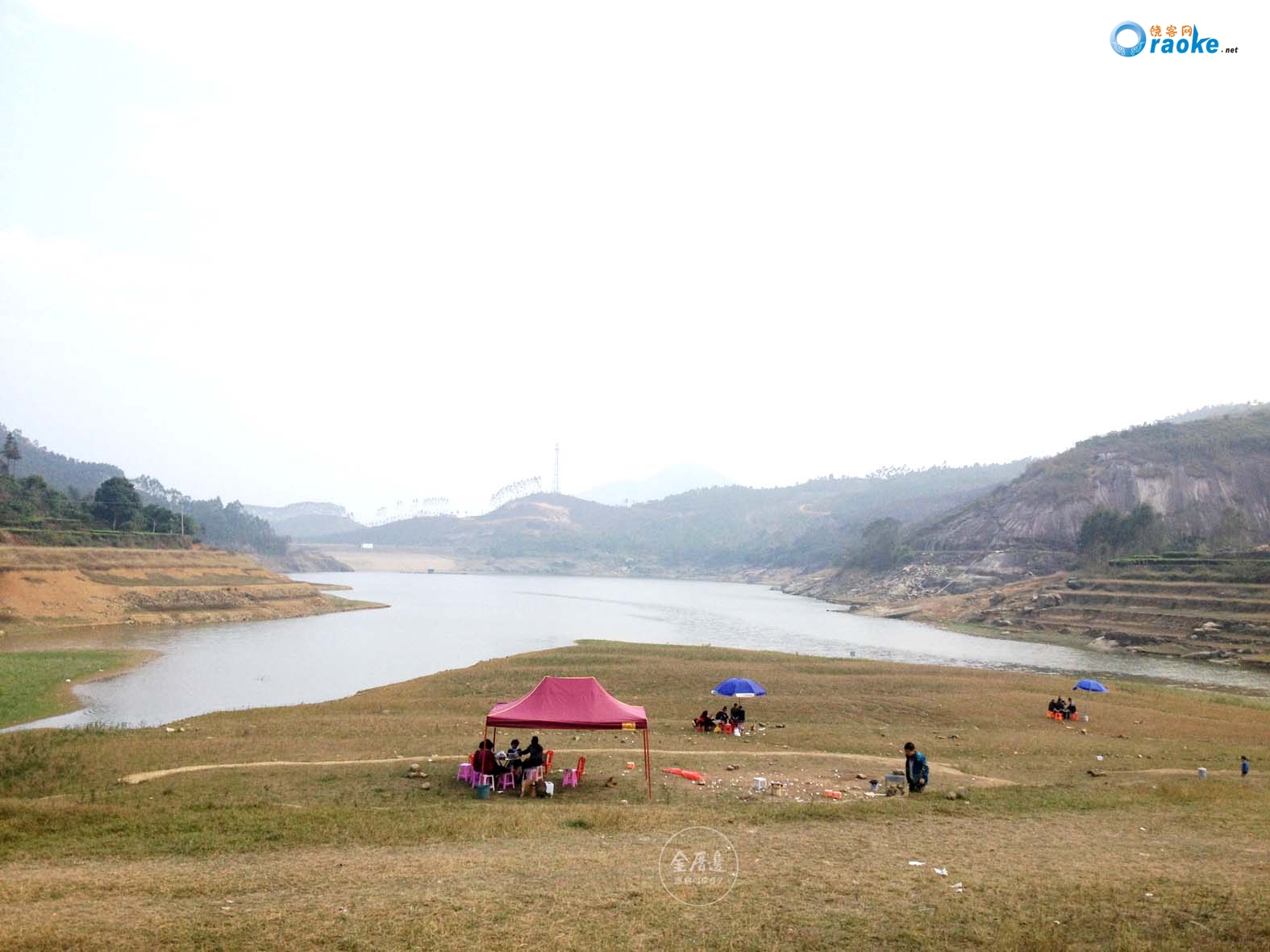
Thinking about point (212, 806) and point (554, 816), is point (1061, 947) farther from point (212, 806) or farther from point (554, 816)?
point (212, 806)

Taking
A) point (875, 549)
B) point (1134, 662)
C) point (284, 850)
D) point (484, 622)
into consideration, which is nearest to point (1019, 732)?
point (284, 850)

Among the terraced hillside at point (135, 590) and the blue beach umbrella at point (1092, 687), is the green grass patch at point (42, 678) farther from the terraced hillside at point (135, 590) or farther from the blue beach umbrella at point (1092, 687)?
the blue beach umbrella at point (1092, 687)

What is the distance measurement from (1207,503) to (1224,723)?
453 feet

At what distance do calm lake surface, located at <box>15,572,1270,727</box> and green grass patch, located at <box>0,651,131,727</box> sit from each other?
4.33ft

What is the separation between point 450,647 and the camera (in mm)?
74750

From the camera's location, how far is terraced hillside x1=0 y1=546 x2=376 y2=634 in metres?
77.8

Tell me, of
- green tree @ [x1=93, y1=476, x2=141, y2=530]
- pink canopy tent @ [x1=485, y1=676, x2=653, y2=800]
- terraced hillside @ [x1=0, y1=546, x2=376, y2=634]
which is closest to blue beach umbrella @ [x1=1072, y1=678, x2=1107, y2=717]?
pink canopy tent @ [x1=485, y1=676, x2=653, y2=800]

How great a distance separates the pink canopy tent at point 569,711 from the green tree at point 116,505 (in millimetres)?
125001

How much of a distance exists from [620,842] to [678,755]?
1099cm

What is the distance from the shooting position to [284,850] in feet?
48.1

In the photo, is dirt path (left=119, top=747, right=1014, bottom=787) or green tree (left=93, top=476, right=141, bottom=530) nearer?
dirt path (left=119, top=747, right=1014, bottom=787)

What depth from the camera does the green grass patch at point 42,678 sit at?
40031 millimetres
